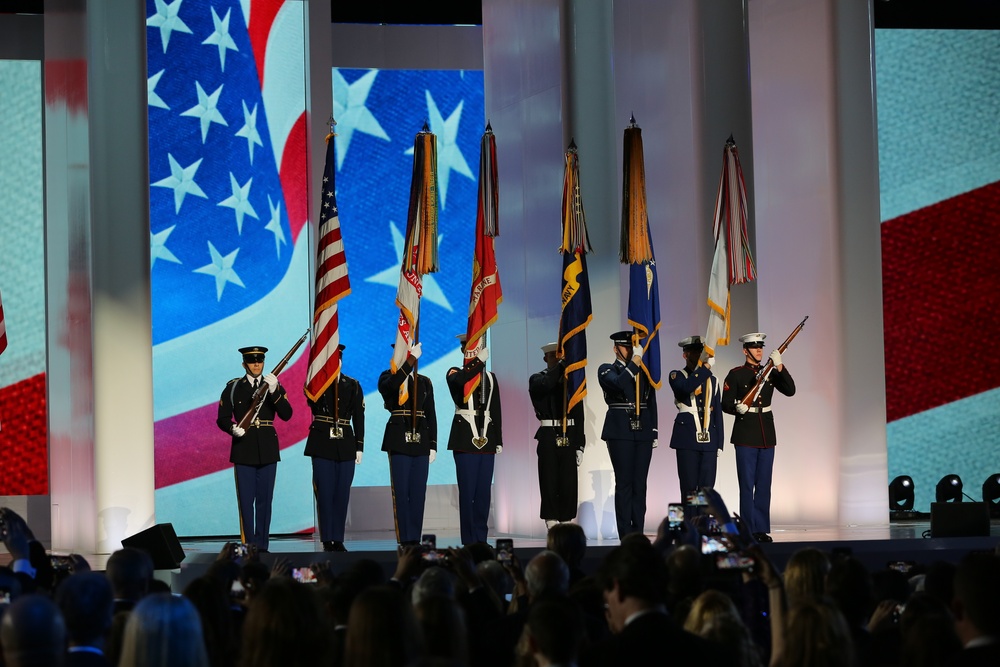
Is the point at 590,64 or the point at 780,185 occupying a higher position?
the point at 590,64

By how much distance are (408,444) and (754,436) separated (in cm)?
238

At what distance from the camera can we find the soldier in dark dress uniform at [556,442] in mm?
9391

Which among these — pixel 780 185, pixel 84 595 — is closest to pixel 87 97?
pixel 780 185

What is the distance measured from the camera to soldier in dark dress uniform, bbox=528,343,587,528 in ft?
30.8

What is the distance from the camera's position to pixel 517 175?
36.9 feet

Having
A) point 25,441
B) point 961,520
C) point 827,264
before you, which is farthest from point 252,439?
point 827,264

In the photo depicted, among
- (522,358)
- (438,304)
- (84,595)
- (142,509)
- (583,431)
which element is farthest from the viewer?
(438,304)

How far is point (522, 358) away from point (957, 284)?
16.2ft

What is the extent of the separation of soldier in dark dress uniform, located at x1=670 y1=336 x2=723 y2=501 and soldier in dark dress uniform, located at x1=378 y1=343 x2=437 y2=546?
171 centimetres

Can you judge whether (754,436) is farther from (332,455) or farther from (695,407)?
(332,455)

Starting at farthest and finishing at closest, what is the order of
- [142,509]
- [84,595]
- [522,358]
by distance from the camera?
[522,358] < [142,509] < [84,595]

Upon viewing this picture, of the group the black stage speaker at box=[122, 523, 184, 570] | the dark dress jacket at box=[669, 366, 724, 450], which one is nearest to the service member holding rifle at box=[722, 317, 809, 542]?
the dark dress jacket at box=[669, 366, 724, 450]

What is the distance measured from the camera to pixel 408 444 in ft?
29.9

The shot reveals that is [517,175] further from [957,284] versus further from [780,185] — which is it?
[957,284]
